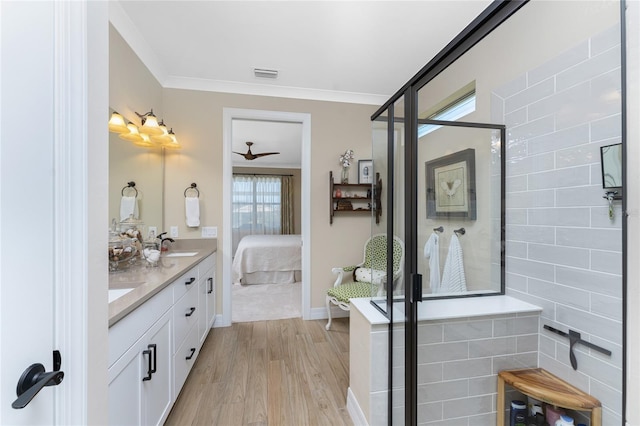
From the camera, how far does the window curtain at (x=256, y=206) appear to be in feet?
23.9

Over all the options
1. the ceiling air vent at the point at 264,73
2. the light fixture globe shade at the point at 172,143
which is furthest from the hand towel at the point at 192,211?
the ceiling air vent at the point at 264,73

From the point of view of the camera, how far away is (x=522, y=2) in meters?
0.76

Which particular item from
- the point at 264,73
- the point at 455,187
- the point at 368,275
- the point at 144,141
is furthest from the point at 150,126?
the point at 368,275

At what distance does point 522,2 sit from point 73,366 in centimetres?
146

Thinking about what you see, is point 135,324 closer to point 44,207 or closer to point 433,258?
point 44,207

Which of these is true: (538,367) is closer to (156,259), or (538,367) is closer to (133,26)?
(156,259)

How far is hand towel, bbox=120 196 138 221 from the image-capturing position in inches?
81.8

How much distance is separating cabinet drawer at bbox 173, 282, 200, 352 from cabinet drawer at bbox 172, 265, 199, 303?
0.11 ft

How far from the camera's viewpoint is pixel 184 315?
1.80m

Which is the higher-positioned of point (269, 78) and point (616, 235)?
point (269, 78)

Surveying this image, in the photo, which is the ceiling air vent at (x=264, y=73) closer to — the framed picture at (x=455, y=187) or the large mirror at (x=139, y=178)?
the large mirror at (x=139, y=178)

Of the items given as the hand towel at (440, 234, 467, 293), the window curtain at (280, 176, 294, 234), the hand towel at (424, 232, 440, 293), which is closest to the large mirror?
the hand towel at (424, 232, 440, 293)

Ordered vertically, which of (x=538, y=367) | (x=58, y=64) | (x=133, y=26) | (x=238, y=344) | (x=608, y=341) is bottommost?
(x=238, y=344)

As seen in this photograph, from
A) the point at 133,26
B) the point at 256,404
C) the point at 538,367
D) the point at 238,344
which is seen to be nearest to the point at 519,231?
the point at 538,367
